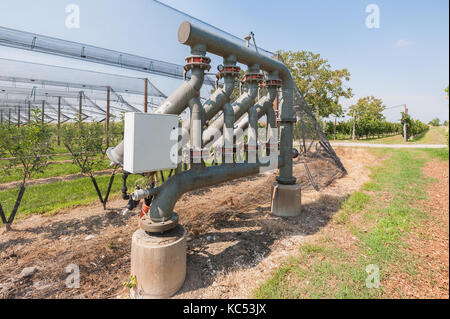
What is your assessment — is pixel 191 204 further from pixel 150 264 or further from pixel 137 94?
pixel 137 94

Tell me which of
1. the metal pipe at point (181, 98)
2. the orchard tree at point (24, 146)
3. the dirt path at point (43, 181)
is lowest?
the dirt path at point (43, 181)

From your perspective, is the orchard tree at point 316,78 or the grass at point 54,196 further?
the orchard tree at point 316,78

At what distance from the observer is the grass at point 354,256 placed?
275 cm

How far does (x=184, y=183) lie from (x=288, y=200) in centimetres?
293

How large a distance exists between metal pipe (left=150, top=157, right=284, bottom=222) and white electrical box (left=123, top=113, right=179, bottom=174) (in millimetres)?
286

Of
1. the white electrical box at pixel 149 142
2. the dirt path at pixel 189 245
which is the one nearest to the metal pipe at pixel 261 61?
the white electrical box at pixel 149 142

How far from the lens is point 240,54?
12.0 feet

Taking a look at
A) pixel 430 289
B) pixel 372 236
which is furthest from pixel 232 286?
pixel 372 236

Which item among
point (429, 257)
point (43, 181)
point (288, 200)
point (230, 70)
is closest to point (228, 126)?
point (230, 70)

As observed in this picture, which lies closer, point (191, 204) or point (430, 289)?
point (430, 289)

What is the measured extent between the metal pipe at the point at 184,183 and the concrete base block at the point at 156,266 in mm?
303

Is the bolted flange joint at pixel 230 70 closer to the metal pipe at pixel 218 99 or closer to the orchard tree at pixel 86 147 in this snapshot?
the metal pipe at pixel 218 99
